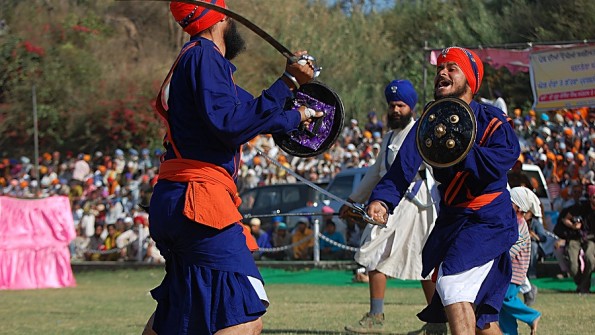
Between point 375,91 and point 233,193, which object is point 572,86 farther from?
point 375,91

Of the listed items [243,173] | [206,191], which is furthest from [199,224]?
[243,173]

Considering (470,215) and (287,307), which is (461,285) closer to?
(470,215)

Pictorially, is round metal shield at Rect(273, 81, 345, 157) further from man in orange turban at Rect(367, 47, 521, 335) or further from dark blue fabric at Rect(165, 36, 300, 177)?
man in orange turban at Rect(367, 47, 521, 335)

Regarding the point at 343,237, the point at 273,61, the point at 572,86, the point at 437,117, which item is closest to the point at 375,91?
the point at 273,61

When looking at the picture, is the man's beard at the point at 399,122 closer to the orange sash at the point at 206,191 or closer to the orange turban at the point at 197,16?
the orange turban at the point at 197,16

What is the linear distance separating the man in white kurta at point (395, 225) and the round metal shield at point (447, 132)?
3359mm

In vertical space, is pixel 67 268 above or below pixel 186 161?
below

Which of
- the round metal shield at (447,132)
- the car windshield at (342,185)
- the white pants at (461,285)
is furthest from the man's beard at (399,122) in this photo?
the car windshield at (342,185)

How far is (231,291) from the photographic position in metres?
4.86

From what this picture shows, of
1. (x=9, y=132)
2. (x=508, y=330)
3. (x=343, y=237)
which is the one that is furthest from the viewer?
(x=9, y=132)

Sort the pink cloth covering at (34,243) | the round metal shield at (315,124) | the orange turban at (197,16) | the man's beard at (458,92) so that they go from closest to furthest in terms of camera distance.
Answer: the orange turban at (197,16)
the round metal shield at (315,124)
the man's beard at (458,92)
the pink cloth covering at (34,243)

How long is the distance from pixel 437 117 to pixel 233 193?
1.18 metres

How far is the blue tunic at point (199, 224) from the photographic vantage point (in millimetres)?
4812

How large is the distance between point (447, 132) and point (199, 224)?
1.39m
